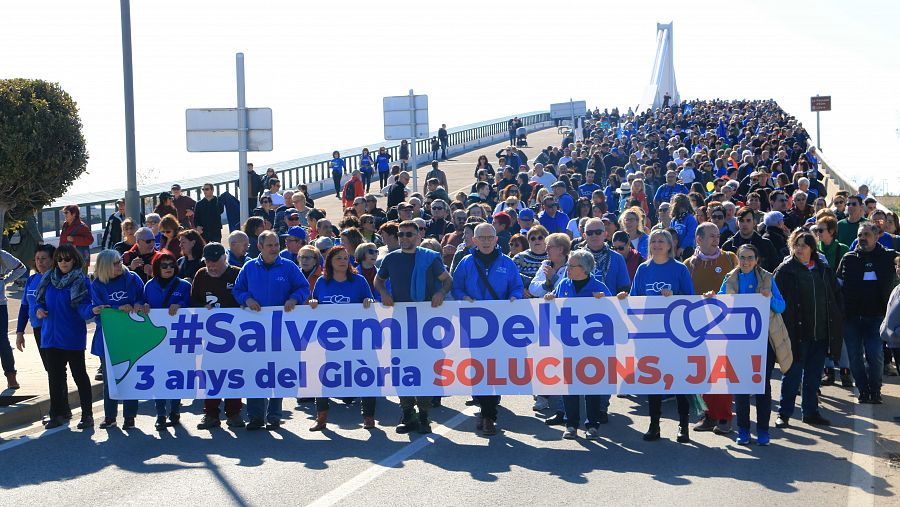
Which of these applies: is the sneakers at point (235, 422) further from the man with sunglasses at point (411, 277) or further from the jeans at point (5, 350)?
the jeans at point (5, 350)

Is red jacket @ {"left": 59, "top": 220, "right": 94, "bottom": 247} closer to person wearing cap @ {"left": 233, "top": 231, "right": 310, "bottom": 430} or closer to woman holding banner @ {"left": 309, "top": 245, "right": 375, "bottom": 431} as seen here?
person wearing cap @ {"left": 233, "top": 231, "right": 310, "bottom": 430}

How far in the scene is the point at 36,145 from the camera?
44.3ft

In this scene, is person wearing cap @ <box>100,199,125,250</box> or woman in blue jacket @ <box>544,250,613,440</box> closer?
woman in blue jacket @ <box>544,250,613,440</box>

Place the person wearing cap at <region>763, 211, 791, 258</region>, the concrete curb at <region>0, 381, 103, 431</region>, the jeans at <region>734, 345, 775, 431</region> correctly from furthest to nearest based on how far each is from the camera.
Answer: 1. the person wearing cap at <region>763, 211, 791, 258</region>
2. the concrete curb at <region>0, 381, 103, 431</region>
3. the jeans at <region>734, 345, 775, 431</region>

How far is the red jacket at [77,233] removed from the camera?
1642 cm

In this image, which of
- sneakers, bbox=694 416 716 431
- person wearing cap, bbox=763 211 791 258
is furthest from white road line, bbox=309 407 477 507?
person wearing cap, bbox=763 211 791 258

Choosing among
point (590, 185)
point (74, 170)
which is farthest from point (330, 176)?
point (74, 170)

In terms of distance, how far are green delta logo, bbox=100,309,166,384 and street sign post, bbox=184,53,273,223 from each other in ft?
24.3

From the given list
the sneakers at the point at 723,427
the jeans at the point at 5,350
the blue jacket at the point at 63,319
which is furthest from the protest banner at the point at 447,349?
the jeans at the point at 5,350

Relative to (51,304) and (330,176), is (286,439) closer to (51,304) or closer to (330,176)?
(51,304)

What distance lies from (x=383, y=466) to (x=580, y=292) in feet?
7.90

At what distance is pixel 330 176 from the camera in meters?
46.6

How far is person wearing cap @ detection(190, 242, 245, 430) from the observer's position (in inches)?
435

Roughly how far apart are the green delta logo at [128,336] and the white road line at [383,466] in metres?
2.66
